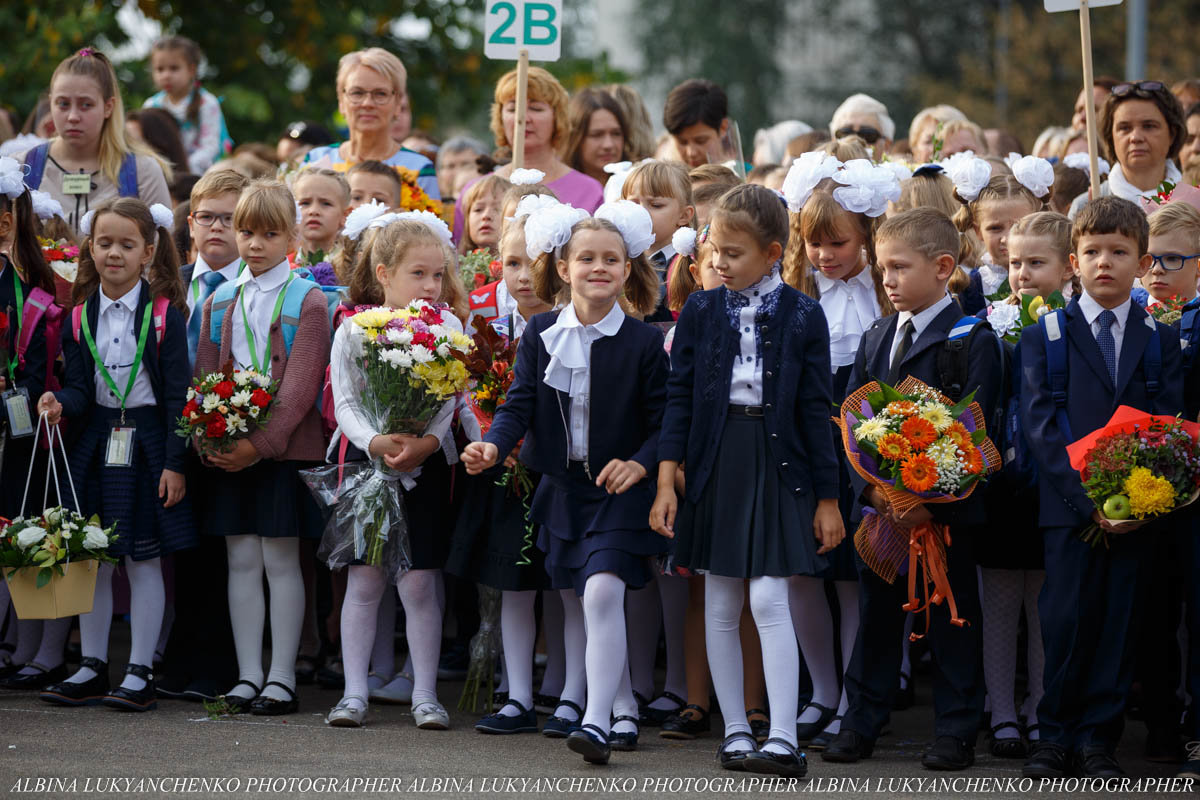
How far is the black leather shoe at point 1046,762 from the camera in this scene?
5.72m

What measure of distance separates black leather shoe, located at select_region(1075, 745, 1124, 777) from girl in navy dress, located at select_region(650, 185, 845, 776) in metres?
1.11

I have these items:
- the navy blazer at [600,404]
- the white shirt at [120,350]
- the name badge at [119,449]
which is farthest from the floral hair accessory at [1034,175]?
the name badge at [119,449]

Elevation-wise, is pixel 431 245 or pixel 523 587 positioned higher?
pixel 431 245

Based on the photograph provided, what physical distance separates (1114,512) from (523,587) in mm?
2399

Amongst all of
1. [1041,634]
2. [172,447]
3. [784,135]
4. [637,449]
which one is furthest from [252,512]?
[784,135]

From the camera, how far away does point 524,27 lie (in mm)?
8805

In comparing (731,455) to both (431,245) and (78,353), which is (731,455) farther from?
(78,353)

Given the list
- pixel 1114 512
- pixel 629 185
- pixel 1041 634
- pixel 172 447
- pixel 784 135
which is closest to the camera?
pixel 1114 512

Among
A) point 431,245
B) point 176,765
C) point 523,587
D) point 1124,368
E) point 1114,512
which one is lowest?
point 176,765

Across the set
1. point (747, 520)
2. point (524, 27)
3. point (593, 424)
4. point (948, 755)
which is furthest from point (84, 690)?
point (524, 27)

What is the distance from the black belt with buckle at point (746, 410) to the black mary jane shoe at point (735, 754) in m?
1.20

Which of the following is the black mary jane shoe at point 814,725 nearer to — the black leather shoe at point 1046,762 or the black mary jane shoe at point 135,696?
the black leather shoe at point 1046,762

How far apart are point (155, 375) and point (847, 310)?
122 inches

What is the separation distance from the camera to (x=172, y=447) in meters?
6.86
